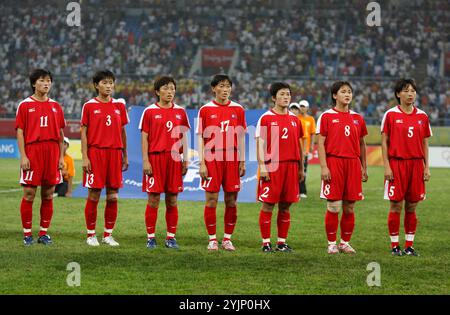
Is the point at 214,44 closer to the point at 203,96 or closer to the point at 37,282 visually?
the point at 203,96

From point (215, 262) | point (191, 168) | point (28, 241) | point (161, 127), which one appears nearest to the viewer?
point (215, 262)

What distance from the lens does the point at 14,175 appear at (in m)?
22.2

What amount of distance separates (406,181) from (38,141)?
456cm

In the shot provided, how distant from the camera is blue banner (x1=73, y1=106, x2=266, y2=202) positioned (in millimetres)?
15562

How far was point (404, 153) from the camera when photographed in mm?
9250

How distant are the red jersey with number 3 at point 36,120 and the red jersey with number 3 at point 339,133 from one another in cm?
334

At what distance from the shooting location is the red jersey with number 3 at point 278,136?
31.0 ft

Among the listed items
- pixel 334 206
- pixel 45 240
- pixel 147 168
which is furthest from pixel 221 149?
pixel 45 240

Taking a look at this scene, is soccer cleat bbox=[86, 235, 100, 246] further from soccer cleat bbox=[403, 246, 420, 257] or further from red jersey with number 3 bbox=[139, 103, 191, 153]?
soccer cleat bbox=[403, 246, 420, 257]

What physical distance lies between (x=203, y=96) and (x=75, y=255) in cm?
2752

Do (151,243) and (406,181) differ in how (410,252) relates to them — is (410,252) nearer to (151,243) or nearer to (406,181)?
(406,181)

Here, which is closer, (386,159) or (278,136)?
(386,159)

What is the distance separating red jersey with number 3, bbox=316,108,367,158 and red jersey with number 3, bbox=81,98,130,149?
2.55 meters
